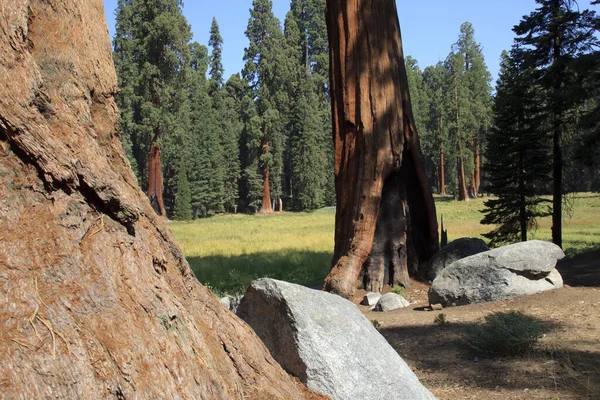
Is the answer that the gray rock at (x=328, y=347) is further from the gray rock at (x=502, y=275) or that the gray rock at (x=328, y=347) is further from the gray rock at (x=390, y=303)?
the gray rock at (x=390, y=303)

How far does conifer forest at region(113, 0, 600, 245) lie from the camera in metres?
16.2

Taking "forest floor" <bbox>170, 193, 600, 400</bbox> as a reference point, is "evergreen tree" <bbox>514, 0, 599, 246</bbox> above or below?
above

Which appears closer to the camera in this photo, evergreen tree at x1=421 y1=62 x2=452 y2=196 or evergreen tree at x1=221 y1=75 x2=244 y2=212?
evergreen tree at x1=421 y1=62 x2=452 y2=196

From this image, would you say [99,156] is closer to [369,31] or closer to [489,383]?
[489,383]

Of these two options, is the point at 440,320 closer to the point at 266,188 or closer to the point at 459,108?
the point at 266,188

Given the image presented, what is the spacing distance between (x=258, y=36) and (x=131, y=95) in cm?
1611

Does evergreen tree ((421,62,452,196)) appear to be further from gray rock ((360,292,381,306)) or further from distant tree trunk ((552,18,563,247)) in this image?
gray rock ((360,292,381,306))

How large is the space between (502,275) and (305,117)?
4881cm

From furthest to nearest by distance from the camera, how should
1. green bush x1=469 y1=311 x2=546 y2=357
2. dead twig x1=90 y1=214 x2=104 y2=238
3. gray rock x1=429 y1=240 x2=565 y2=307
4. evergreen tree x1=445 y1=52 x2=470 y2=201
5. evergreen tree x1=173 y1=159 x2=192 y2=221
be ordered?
1. evergreen tree x1=445 y1=52 x2=470 y2=201
2. evergreen tree x1=173 y1=159 x2=192 y2=221
3. gray rock x1=429 y1=240 x2=565 y2=307
4. green bush x1=469 y1=311 x2=546 y2=357
5. dead twig x1=90 y1=214 x2=104 y2=238

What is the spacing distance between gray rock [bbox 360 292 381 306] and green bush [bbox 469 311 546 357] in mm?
3566

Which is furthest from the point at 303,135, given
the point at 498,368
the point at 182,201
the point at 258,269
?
the point at 498,368

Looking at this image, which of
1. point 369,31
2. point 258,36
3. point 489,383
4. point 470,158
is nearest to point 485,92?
point 470,158

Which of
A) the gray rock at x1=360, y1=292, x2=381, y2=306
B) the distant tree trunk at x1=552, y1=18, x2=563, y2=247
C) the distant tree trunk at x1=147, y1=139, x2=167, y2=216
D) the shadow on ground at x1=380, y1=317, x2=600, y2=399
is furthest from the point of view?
the distant tree trunk at x1=147, y1=139, x2=167, y2=216

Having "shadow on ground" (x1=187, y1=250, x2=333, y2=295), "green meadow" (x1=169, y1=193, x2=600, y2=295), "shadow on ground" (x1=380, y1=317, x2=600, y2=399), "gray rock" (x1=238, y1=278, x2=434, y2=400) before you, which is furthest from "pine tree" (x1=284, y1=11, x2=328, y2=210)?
"gray rock" (x1=238, y1=278, x2=434, y2=400)
